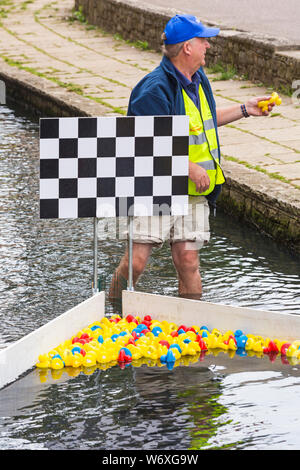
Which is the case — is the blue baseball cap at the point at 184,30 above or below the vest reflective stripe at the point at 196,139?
above

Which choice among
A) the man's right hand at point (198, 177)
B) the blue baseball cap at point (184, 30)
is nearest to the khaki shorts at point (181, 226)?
the man's right hand at point (198, 177)

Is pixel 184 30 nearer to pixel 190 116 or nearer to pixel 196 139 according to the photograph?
pixel 190 116

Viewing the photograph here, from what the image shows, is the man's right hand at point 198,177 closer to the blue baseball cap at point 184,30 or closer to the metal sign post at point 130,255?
the metal sign post at point 130,255

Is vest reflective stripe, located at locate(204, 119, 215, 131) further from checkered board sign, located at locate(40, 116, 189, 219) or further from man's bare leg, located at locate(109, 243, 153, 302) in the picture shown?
man's bare leg, located at locate(109, 243, 153, 302)

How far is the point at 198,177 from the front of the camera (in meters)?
5.75

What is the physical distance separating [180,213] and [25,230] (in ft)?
8.28

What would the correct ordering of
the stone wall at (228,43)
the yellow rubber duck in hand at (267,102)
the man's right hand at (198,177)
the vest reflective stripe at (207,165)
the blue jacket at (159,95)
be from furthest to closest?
the stone wall at (228,43)
the yellow rubber duck in hand at (267,102)
the vest reflective stripe at (207,165)
the man's right hand at (198,177)
the blue jacket at (159,95)

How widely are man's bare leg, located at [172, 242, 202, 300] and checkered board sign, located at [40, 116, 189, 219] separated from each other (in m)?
0.40

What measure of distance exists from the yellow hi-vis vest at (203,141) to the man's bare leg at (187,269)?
1.16 feet

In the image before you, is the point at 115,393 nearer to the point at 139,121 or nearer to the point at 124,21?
the point at 139,121

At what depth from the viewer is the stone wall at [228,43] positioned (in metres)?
11.8

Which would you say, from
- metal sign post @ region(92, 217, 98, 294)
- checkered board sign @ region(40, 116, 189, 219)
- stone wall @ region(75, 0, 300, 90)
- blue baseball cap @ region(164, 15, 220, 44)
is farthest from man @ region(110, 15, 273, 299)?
stone wall @ region(75, 0, 300, 90)

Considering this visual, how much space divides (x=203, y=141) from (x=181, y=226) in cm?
51

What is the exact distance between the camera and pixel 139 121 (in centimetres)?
553
